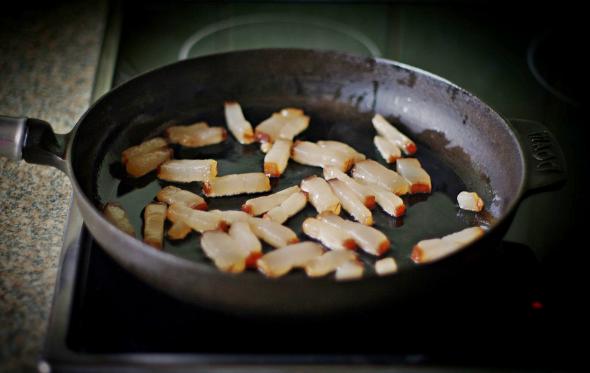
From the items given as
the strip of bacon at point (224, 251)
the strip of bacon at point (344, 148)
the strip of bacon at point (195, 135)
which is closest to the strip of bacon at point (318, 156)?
the strip of bacon at point (344, 148)

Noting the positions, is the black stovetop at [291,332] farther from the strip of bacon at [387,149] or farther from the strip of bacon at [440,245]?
the strip of bacon at [387,149]

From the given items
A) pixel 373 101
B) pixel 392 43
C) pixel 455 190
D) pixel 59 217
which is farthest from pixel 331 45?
pixel 59 217

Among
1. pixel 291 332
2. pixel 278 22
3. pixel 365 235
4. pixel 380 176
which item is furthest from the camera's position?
pixel 278 22

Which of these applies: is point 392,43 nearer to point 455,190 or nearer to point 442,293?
point 455,190

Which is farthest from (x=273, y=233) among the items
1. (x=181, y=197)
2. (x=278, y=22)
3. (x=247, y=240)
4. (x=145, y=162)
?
(x=278, y=22)

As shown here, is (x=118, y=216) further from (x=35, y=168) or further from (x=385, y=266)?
(x=385, y=266)
